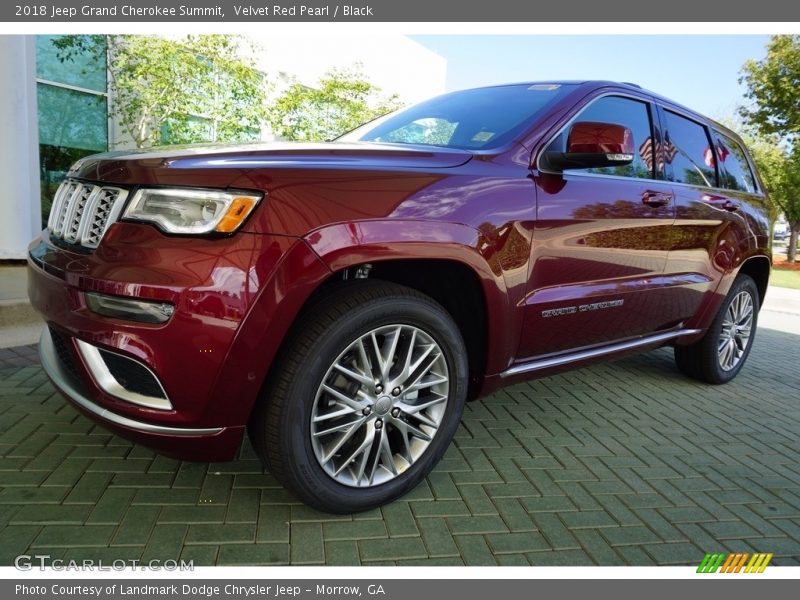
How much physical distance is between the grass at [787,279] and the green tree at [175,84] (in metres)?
11.6

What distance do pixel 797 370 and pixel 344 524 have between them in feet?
16.2

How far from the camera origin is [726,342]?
4449 millimetres

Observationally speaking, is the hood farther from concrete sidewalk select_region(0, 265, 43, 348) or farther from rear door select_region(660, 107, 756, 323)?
concrete sidewalk select_region(0, 265, 43, 348)

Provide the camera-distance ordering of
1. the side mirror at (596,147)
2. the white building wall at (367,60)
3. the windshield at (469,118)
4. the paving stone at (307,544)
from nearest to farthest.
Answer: the paving stone at (307,544)
the side mirror at (596,147)
the windshield at (469,118)
the white building wall at (367,60)

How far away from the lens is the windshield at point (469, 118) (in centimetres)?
283

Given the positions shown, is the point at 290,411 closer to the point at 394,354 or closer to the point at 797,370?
the point at 394,354

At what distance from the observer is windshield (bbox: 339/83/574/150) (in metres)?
2.83

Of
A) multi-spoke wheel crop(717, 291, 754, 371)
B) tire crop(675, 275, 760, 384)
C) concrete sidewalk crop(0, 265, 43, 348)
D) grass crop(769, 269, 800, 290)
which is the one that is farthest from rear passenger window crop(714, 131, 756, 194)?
grass crop(769, 269, 800, 290)

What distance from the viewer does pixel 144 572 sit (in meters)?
1.95

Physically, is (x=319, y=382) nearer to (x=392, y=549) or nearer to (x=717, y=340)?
(x=392, y=549)

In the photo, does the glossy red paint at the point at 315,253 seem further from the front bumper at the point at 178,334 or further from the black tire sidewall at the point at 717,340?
the black tire sidewall at the point at 717,340

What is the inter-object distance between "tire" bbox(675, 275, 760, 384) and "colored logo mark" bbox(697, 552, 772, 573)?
230 centimetres

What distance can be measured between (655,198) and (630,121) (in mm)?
474

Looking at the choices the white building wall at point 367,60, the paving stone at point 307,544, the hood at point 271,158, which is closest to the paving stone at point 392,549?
the paving stone at point 307,544
